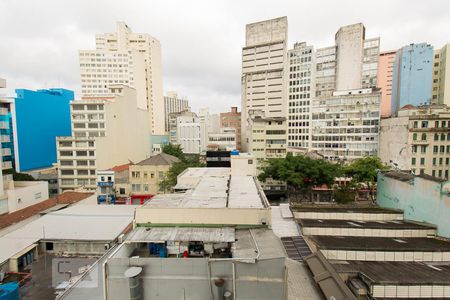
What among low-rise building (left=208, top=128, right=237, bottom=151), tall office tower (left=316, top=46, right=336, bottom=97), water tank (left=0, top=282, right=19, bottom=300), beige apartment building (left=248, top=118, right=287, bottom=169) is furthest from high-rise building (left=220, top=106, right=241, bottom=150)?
water tank (left=0, top=282, right=19, bottom=300)

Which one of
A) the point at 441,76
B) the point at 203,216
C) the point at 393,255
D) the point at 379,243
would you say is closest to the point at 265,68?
the point at 441,76

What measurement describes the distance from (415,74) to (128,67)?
3645 inches

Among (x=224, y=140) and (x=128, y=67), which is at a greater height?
(x=128, y=67)

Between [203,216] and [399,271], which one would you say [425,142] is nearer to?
[399,271]

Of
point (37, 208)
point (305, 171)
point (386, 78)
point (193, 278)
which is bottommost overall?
point (37, 208)

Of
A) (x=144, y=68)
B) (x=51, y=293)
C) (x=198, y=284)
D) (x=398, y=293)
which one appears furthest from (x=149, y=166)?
(x=144, y=68)

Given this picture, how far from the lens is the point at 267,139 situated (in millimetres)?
45750

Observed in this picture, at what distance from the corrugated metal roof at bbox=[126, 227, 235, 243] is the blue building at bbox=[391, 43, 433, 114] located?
73.7 m

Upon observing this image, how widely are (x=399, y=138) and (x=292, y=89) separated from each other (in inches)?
1168

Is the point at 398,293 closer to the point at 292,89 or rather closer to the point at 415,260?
the point at 415,260

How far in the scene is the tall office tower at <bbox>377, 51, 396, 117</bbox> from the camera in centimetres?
7675

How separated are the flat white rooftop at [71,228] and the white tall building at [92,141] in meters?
15.2

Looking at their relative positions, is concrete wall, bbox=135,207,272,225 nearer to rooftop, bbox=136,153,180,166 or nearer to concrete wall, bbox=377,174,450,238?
concrete wall, bbox=377,174,450,238

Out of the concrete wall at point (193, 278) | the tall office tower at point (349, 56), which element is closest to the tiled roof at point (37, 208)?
the concrete wall at point (193, 278)
